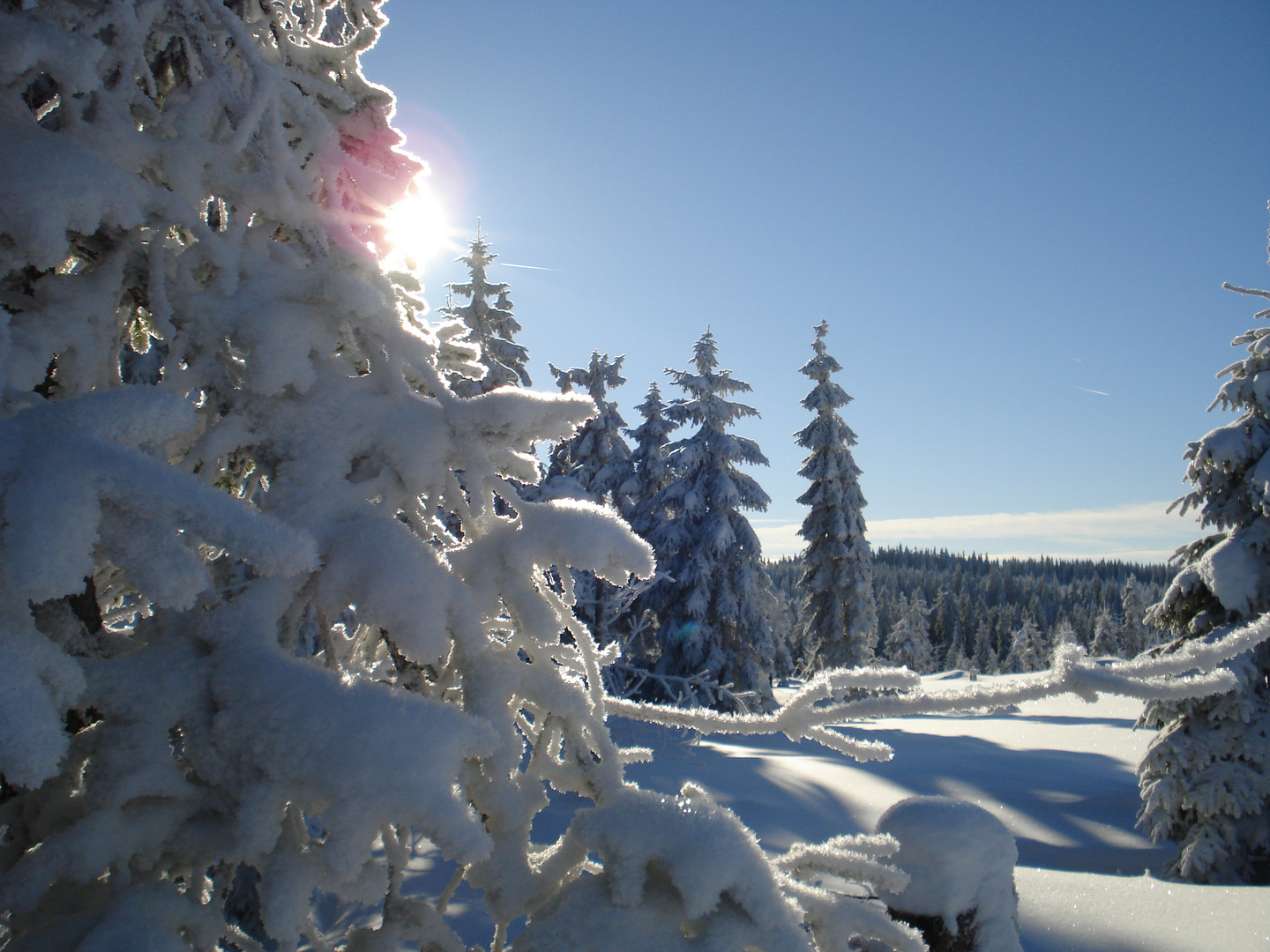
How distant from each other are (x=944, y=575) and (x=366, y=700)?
121 m

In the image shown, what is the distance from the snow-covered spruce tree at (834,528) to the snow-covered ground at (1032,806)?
253 inches

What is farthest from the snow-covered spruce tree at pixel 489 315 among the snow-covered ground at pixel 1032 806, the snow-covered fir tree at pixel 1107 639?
the snow-covered fir tree at pixel 1107 639

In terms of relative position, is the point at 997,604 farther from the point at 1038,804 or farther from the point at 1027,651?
the point at 1038,804

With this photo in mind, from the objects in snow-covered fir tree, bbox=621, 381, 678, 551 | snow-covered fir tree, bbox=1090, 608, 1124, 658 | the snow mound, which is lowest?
snow-covered fir tree, bbox=1090, 608, 1124, 658

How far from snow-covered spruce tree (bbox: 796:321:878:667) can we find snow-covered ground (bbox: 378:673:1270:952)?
21.1ft

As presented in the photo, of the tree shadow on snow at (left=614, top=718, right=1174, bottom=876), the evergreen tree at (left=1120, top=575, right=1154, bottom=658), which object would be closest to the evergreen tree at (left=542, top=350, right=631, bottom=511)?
the tree shadow on snow at (left=614, top=718, right=1174, bottom=876)

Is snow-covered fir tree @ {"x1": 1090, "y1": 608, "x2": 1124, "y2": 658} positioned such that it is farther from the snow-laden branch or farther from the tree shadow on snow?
the snow-laden branch

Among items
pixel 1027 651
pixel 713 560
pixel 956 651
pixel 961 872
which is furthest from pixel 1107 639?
pixel 961 872

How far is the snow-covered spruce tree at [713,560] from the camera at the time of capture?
20938mm

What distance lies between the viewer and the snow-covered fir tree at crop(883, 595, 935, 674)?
4464 centimetres

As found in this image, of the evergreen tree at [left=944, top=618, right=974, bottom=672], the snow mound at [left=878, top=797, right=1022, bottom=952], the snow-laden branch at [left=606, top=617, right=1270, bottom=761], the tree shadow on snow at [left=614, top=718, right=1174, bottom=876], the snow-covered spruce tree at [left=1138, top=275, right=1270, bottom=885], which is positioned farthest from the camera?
the evergreen tree at [left=944, top=618, right=974, bottom=672]

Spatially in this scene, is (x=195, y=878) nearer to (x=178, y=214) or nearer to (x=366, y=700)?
(x=366, y=700)

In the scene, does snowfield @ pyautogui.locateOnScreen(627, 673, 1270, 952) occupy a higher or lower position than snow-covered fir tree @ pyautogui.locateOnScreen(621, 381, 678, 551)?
lower

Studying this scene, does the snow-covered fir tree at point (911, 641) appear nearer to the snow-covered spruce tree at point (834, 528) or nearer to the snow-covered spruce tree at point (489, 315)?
the snow-covered spruce tree at point (834, 528)
